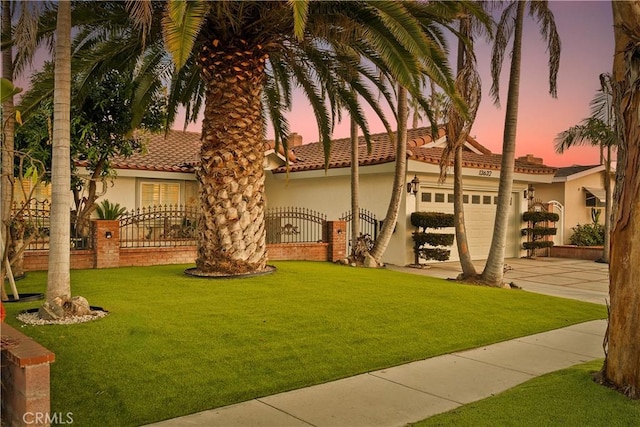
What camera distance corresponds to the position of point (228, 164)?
1109 cm

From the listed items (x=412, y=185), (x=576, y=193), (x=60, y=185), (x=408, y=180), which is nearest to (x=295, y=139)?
(x=408, y=180)

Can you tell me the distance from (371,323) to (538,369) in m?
2.51

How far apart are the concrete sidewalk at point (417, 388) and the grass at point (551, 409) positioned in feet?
0.92

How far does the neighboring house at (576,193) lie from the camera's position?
26483 mm

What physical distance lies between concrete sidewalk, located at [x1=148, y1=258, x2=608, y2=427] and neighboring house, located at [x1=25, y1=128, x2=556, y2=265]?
9043 millimetres

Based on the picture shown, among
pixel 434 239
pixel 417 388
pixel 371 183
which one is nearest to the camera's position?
pixel 417 388

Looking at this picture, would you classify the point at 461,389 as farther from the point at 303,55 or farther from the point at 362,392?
the point at 303,55

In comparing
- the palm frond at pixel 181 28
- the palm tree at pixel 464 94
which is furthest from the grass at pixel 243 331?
the palm frond at pixel 181 28

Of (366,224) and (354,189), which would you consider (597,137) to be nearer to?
(366,224)

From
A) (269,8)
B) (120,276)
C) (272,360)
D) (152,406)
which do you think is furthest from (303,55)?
(152,406)

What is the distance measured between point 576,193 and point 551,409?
24907 millimetres

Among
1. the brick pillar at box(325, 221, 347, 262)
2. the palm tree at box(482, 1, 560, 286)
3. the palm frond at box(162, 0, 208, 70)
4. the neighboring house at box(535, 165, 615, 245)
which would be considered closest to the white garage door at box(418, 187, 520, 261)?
the brick pillar at box(325, 221, 347, 262)

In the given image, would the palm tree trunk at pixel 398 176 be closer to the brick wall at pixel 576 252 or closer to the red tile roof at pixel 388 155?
the red tile roof at pixel 388 155

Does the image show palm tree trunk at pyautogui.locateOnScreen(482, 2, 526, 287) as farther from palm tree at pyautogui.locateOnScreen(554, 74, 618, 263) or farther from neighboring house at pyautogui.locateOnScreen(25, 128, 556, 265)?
palm tree at pyautogui.locateOnScreen(554, 74, 618, 263)
